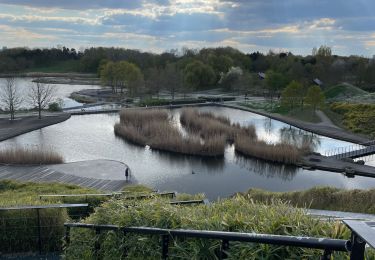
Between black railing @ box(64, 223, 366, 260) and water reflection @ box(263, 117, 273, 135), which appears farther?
water reflection @ box(263, 117, 273, 135)

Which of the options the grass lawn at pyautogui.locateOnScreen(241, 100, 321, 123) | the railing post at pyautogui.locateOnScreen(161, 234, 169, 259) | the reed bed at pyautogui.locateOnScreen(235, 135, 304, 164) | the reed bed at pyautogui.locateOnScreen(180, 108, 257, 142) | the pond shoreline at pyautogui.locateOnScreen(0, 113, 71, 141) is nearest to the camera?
the railing post at pyautogui.locateOnScreen(161, 234, 169, 259)

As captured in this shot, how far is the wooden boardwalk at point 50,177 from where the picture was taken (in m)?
19.4

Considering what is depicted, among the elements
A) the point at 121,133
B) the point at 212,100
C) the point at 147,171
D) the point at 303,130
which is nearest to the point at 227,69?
the point at 212,100

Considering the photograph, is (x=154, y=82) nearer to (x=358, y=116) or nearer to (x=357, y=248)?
(x=358, y=116)

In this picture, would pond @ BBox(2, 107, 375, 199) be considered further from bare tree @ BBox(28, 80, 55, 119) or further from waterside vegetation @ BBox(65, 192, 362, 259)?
waterside vegetation @ BBox(65, 192, 362, 259)

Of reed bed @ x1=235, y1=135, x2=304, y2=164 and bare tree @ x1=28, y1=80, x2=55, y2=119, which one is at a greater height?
bare tree @ x1=28, y1=80, x2=55, y2=119

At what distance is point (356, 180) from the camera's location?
76.0 ft

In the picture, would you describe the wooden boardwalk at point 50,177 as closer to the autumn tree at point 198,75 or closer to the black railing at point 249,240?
the black railing at point 249,240

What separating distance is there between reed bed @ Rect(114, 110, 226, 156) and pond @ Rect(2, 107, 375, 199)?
75 cm

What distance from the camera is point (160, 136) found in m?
30.9

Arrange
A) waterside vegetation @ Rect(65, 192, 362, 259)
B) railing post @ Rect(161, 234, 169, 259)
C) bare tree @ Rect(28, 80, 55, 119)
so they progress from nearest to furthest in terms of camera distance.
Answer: waterside vegetation @ Rect(65, 192, 362, 259) → railing post @ Rect(161, 234, 169, 259) → bare tree @ Rect(28, 80, 55, 119)

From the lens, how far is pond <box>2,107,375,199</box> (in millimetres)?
21875

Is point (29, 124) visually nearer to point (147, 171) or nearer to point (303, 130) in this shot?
point (147, 171)

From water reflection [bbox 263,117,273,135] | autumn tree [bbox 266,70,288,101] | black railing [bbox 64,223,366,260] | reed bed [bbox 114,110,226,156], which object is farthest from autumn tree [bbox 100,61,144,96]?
black railing [bbox 64,223,366,260]
